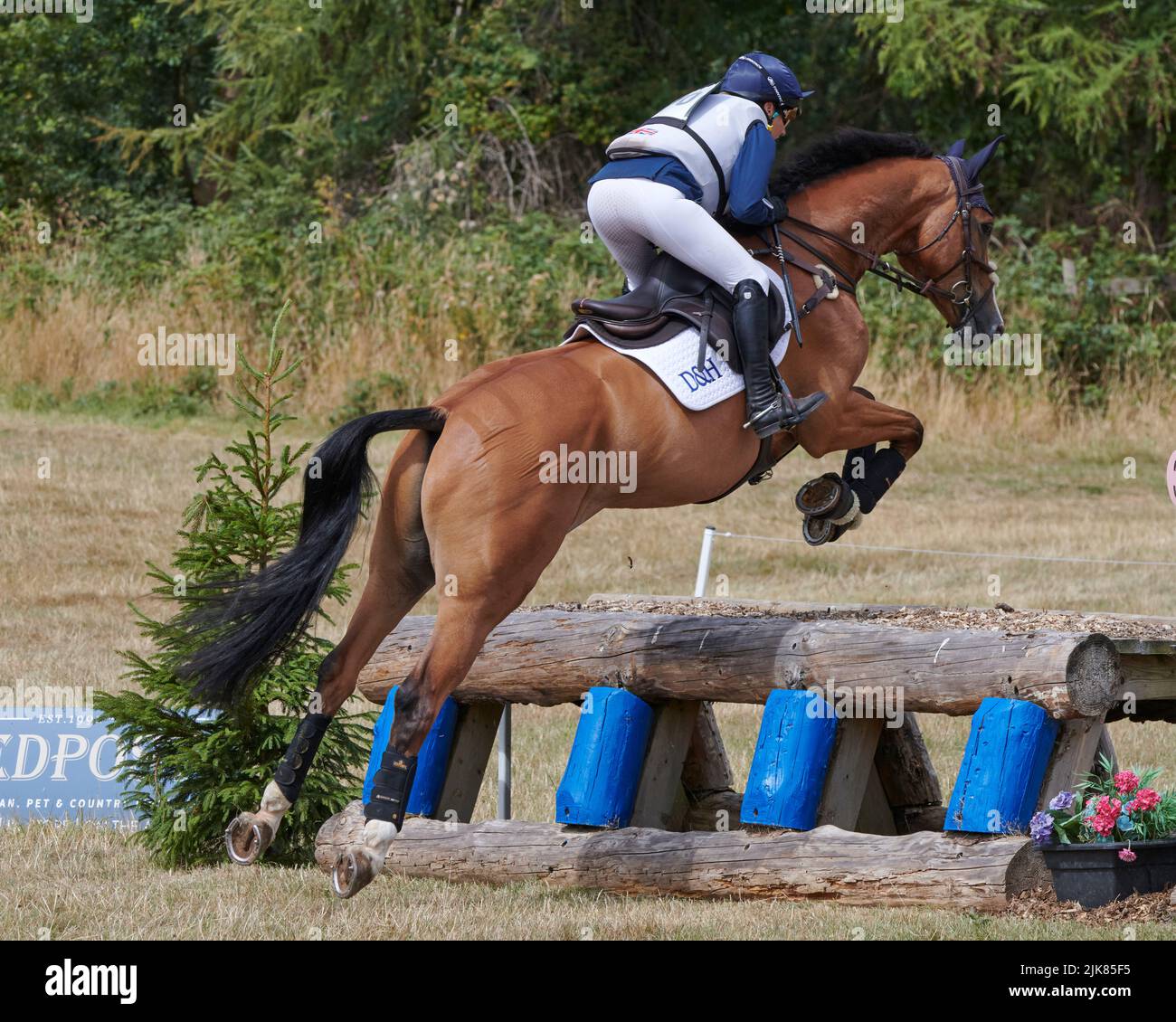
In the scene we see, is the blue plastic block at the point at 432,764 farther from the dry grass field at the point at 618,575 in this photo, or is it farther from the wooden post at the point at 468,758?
the dry grass field at the point at 618,575

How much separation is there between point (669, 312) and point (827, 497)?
101cm

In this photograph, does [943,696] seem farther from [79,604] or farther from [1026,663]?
[79,604]

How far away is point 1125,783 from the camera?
17.3 feet

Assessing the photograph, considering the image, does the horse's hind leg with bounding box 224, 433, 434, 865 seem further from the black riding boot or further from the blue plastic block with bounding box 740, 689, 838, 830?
the blue plastic block with bounding box 740, 689, 838, 830

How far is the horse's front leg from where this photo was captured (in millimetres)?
6059

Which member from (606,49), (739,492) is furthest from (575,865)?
(606,49)

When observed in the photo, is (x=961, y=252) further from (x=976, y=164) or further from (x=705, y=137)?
(x=705, y=137)

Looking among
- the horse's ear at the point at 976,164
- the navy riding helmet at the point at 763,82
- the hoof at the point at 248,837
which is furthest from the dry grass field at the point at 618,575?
the horse's ear at the point at 976,164

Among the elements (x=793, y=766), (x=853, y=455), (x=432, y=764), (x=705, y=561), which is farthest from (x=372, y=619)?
(x=705, y=561)

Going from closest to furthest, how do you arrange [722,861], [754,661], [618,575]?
1. [722,861]
2. [754,661]
3. [618,575]

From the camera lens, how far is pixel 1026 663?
5305 mm

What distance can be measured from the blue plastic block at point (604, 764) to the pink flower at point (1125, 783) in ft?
5.61

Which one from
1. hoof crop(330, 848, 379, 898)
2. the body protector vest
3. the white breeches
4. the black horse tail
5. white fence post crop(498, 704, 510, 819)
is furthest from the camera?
white fence post crop(498, 704, 510, 819)

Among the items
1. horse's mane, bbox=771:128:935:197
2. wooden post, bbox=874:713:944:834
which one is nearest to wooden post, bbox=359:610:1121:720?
wooden post, bbox=874:713:944:834
